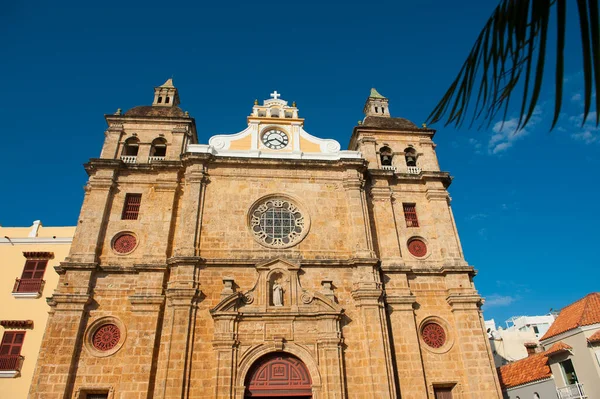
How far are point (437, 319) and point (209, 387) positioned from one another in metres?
8.68

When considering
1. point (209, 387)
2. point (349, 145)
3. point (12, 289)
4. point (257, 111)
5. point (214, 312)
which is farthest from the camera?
point (349, 145)

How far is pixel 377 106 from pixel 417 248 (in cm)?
928

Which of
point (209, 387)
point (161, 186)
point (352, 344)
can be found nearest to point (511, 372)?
point (352, 344)

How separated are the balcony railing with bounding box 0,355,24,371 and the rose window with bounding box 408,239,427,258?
15569mm

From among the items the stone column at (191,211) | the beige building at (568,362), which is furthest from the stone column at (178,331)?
the beige building at (568,362)

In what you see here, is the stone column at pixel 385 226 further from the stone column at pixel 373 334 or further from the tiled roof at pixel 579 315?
the tiled roof at pixel 579 315

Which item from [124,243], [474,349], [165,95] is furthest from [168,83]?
[474,349]

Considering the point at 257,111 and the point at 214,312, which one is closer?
the point at 214,312

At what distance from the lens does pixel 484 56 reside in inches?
76.2

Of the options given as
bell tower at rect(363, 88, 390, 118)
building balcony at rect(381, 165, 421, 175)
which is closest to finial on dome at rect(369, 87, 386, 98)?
bell tower at rect(363, 88, 390, 118)

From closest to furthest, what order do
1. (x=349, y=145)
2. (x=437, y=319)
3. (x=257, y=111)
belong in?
1. (x=437, y=319)
2. (x=257, y=111)
3. (x=349, y=145)

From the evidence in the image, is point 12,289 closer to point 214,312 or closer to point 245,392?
point 214,312

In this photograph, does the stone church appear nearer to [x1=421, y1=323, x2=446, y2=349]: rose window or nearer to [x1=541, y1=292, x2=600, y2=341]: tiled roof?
[x1=421, y1=323, x2=446, y2=349]: rose window

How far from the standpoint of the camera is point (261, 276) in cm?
1633
